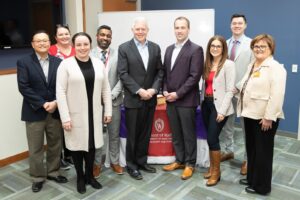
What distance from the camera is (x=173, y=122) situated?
306 centimetres

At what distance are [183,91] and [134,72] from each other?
49 centimetres

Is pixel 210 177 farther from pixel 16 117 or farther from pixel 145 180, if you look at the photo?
pixel 16 117

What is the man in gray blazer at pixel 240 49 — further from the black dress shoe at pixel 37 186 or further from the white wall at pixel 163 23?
the black dress shoe at pixel 37 186

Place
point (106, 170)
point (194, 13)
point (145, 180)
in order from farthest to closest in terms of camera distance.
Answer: point (194, 13) < point (106, 170) < point (145, 180)

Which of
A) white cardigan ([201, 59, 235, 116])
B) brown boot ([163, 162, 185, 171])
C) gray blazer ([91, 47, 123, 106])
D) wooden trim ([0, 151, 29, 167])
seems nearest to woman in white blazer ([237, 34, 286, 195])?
white cardigan ([201, 59, 235, 116])

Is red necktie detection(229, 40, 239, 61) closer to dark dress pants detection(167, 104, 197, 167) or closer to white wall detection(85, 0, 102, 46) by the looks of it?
dark dress pants detection(167, 104, 197, 167)

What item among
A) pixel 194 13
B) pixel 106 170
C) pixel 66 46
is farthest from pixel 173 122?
pixel 194 13

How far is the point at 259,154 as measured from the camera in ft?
8.48

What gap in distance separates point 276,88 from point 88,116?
1.52 meters

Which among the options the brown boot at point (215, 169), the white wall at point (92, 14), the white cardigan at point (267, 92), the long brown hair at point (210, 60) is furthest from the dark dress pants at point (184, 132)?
the white wall at point (92, 14)

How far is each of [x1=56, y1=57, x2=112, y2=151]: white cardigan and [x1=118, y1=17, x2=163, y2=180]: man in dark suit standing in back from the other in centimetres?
28

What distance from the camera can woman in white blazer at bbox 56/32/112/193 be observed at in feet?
8.13

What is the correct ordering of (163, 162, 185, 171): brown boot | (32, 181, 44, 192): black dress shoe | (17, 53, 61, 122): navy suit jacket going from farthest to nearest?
1. (163, 162, 185, 171): brown boot
2. (32, 181, 44, 192): black dress shoe
3. (17, 53, 61, 122): navy suit jacket

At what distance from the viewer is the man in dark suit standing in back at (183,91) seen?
2.82 metres
